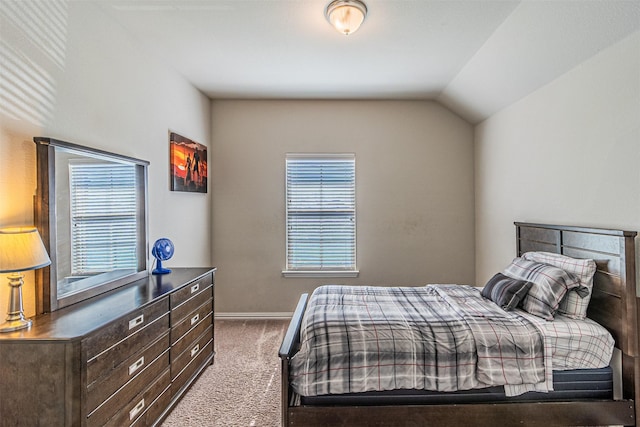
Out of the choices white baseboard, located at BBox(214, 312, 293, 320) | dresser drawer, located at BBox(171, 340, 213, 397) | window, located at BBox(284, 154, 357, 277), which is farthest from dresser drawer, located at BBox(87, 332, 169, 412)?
A: window, located at BBox(284, 154, 357, 277)

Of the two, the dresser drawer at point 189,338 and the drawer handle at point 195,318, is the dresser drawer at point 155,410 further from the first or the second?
the drawer handle at point 195,318

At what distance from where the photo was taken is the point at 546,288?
215cm

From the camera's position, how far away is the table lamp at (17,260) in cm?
140

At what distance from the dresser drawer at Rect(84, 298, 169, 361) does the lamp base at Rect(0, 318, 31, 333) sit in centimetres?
32

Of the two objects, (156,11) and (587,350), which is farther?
(156,11)

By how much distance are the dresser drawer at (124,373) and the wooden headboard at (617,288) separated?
2.85 m

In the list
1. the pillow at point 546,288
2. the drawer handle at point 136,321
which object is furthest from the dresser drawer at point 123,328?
the pillow at point 546,288

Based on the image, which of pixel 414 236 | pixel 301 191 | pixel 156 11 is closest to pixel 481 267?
pixel 414 236

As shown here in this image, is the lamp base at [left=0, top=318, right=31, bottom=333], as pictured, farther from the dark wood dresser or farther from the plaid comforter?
the plaid comforter

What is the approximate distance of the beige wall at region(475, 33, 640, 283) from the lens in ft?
6.57

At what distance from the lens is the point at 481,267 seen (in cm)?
395

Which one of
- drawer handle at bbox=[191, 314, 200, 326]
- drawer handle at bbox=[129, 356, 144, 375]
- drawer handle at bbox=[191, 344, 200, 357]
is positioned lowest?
drawer handle at bbox=[191, 344, 200, 357]

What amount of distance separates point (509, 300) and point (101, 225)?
9.28 ft

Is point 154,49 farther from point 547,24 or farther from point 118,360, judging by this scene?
point 547,24
